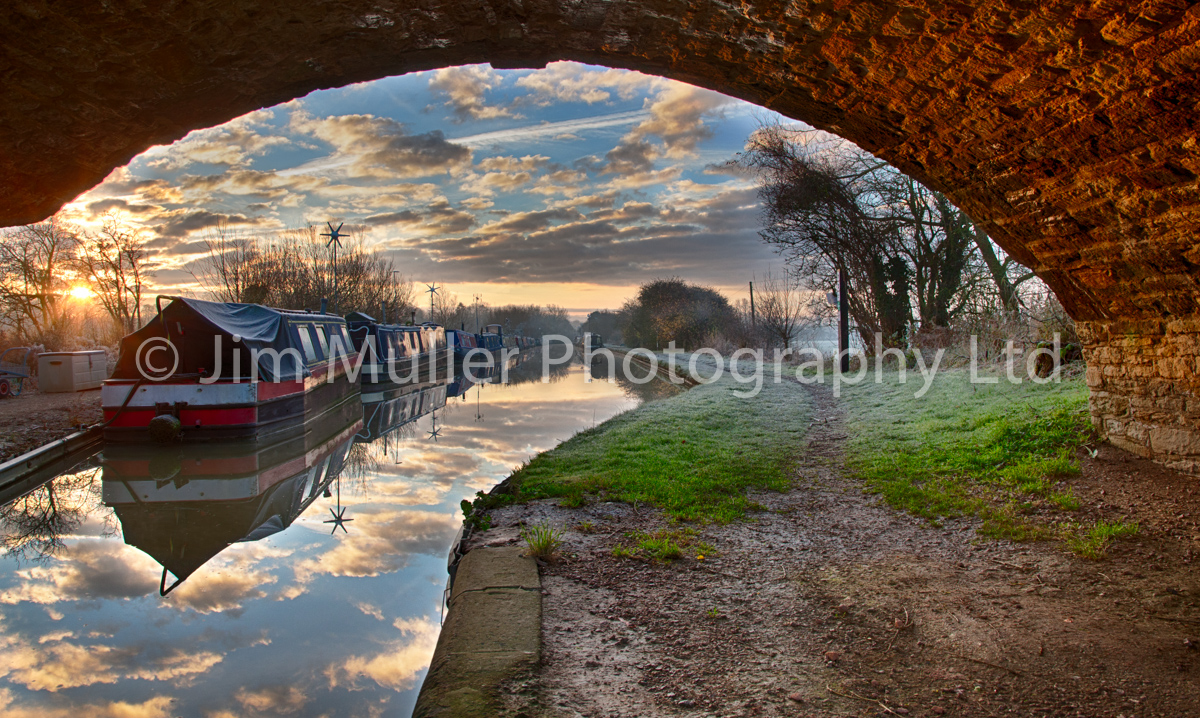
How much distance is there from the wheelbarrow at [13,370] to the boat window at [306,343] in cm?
559

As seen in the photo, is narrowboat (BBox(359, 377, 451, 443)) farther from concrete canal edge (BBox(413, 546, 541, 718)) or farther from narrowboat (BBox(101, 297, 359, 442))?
concrete canal edge (BBox(413, 546, 541, 718))

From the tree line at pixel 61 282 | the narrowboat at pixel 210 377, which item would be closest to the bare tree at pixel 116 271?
the tree line at pixel 61 282

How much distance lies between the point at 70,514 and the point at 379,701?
567 cm

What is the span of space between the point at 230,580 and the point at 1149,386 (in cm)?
700

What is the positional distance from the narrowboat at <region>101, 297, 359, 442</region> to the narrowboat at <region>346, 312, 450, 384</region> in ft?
20.4

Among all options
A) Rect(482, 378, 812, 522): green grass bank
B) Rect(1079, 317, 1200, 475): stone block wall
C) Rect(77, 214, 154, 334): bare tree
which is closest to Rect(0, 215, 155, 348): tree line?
Rect(77, 214, 154, 334): bare tree

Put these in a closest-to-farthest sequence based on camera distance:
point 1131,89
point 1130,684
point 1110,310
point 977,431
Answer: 1. point 1130,684
2. point 1131,89
3. point 1110,310
4. point 977,431

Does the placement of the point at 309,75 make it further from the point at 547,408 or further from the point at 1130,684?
the point at 547,408

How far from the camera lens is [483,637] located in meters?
2.51

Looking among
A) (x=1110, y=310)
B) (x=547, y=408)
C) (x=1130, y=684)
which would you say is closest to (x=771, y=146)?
(x=547, y=408)

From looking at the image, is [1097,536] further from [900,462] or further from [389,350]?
[389,350]

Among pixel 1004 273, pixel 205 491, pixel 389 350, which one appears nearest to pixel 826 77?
pixel 205 491

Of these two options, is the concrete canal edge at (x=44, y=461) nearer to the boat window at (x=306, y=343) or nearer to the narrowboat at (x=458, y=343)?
the boat window at (x=306, y=343)

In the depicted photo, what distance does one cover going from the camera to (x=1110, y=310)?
165 inches
